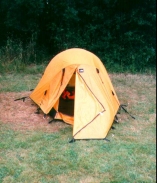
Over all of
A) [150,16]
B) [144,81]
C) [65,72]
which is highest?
[150,16]

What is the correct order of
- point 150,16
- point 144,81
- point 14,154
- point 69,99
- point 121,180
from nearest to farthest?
1. point 121,180
2. point 14,154
3. point 69,99
4. point 144,81
5. point 150,16

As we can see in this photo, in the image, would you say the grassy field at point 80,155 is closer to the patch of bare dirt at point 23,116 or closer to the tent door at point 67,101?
the patch of bare dirt at point 23,116

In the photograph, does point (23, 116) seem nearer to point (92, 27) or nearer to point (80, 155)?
point (80, 155)

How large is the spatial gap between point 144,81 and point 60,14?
4257 millimetres

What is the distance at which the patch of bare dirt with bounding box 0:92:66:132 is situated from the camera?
5887 mm

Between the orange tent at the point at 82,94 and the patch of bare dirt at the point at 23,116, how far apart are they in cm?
21

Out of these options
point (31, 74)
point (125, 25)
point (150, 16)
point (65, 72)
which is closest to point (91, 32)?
point (125, 25)

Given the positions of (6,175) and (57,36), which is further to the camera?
(57,36)

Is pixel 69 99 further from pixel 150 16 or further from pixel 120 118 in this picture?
pixel 150 16

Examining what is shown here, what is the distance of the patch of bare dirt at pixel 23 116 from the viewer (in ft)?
19.3

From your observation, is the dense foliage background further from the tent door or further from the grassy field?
the grassy field

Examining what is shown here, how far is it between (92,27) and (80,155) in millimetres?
7417

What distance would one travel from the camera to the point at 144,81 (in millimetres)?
9477

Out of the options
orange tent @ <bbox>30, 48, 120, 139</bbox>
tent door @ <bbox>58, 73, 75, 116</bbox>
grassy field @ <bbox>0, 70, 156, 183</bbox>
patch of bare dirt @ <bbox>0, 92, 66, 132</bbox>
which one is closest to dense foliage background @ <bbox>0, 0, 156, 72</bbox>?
tent door @ <bbox>58, 73, 75, 116</bbox>
